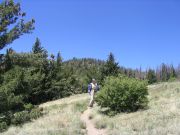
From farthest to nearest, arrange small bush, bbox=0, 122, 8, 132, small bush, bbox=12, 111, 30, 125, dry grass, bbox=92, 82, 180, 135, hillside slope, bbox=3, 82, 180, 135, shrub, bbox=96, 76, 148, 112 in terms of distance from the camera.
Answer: small bush, bbox=12, 111, 30, 125, small bush, bbox=0, 122, 8, 132, shrub, bbox=96, 76, 148, 112, hillside slope, bbox=3, 82, 180, 135, dry grass, bbox=92, 82, 180, 135

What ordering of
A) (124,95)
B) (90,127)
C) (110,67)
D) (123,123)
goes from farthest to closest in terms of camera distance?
(110,67)
(124,95)
(90,127)
(123,123)

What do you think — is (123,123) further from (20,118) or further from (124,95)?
(20,118)

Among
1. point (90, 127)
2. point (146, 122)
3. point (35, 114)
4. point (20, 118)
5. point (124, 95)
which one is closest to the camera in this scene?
point (146, 122)

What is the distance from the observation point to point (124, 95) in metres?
21.0

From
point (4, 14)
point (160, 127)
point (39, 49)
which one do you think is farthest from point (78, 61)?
point (160, 127)

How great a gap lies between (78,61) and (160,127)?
169986 millimetres

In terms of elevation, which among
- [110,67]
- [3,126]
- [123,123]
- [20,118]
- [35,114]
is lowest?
[3,126]

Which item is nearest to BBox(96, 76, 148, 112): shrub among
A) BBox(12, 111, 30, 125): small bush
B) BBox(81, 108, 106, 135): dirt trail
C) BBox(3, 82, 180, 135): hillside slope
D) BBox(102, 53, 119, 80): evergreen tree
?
BBox(3, 82, 180, 135): hillside slope

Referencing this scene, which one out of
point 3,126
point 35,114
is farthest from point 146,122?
point 35,114

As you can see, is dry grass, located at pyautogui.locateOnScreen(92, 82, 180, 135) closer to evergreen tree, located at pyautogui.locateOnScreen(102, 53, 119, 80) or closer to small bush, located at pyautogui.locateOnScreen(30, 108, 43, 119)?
small bush, located at pyautogui.locateOnScreen(30, 108, 43, 119)

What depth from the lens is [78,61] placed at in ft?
606

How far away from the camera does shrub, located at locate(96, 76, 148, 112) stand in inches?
834

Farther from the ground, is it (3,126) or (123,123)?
(123,123)

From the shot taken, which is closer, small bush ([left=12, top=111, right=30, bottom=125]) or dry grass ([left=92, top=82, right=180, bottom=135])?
dry grass ([left=92, top=82, right=180, bottom=135])
